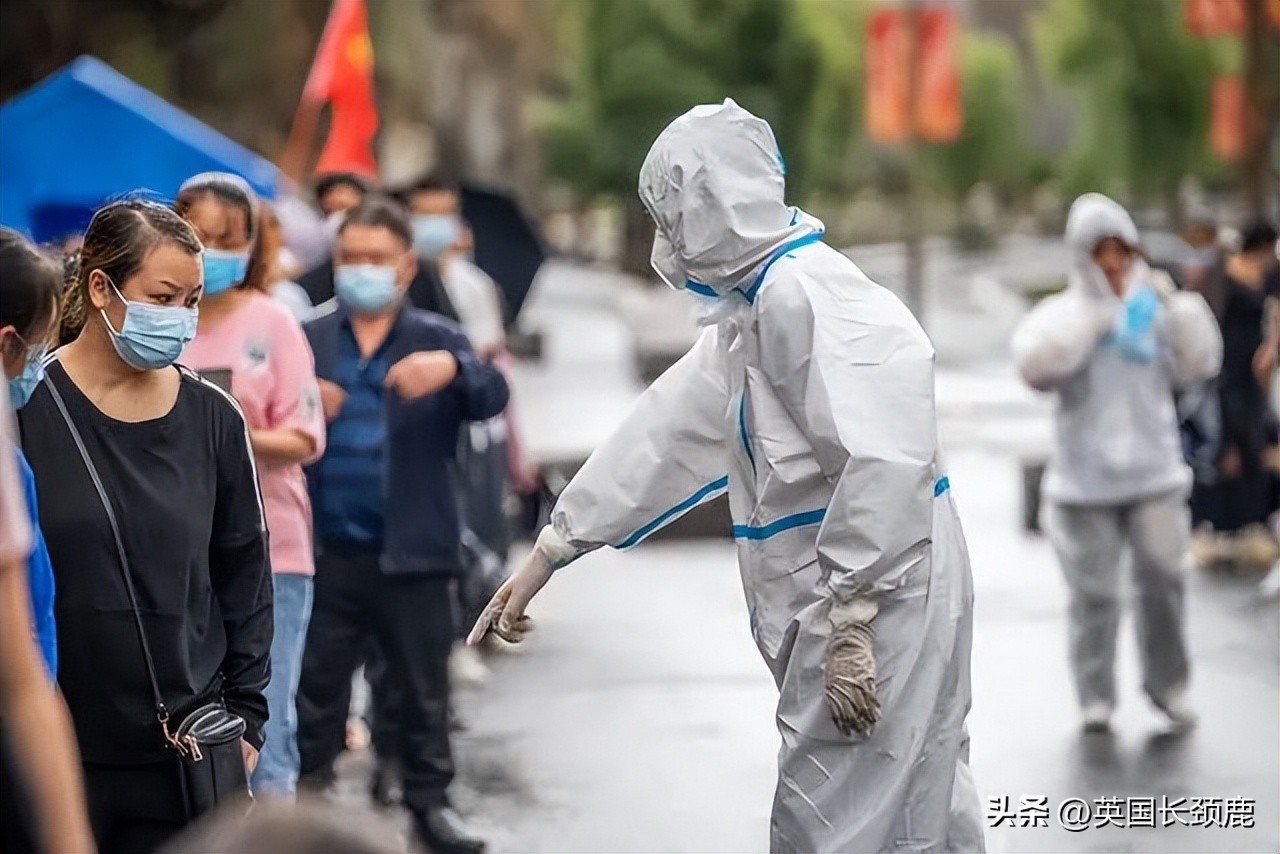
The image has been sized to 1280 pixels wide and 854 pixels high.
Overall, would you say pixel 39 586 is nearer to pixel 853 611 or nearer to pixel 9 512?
pixel 9 512

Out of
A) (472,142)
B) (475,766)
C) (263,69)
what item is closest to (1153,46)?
(472,142)

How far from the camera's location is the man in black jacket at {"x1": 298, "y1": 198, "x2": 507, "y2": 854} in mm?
7098

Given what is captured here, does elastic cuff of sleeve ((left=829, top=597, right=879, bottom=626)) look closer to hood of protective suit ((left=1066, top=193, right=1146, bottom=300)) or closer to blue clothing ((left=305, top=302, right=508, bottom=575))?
blue clothing ((left=305, top=302, right=508, bottom=575))

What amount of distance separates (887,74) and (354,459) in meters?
34.2

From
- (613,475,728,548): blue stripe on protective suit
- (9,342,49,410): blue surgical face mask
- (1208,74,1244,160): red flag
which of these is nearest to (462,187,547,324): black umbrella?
(613,475,728,548): blue stripe on protective suit

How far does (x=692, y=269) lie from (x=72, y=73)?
787 centimetres

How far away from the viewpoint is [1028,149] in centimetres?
9738

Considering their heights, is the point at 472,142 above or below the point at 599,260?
above

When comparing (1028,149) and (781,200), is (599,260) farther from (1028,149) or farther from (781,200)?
(781,200)

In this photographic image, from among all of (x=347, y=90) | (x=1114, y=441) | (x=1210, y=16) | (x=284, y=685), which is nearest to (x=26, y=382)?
(x=284, y=685)

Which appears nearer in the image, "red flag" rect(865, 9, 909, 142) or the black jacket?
the black jacket

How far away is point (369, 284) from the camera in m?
7.07

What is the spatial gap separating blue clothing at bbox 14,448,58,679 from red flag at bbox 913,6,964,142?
36.0 m

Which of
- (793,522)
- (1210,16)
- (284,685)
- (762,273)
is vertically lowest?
(1210,16)
